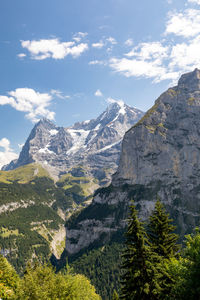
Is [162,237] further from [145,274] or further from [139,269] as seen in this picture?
[139,269]

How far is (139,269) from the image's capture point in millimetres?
28984

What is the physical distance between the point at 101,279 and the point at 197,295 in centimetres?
19370

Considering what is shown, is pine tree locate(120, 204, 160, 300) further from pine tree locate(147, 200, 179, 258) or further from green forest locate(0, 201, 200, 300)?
pine tree locate(147, 200, 179, 258)

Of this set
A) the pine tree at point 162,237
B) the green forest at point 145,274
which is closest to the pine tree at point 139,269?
the green forest at point 145,274

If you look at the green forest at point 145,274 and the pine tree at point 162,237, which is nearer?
the green forest at point 145,274

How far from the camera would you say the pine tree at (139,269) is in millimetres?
28172

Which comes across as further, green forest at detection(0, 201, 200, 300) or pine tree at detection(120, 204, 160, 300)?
pine tree at detection(120, 204, 160, 300)

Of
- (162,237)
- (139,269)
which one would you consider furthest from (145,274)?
(162,237)

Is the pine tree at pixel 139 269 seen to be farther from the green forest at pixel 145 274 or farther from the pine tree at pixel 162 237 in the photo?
the pine tree at pixel 162 237

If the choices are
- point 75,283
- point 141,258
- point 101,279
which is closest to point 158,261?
point 141,258

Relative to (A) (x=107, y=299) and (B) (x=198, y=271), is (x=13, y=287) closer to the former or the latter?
(B) (x=198, y=271)

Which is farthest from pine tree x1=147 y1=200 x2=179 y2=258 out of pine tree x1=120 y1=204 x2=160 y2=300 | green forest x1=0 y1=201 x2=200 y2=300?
pine tree x1=120 y1=204 x2=160 y2=300

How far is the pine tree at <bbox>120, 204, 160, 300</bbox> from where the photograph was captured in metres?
28.2

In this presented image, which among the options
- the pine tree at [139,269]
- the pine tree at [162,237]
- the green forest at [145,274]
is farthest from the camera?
the pine tree at [162,237]
